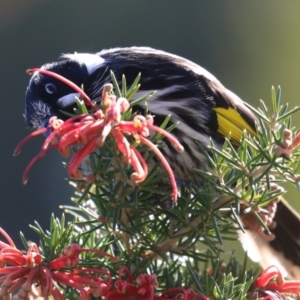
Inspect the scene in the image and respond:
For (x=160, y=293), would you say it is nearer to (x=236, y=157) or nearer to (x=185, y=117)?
(x=236, y=157)

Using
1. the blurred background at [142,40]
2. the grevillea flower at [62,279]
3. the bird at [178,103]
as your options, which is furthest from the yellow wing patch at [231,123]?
the blurred background at [142,40]

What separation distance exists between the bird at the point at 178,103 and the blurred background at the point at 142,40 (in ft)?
11.0

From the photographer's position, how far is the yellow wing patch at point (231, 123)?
1.93 metres

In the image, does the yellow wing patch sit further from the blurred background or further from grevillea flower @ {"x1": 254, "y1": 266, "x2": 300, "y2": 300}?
the blurred background

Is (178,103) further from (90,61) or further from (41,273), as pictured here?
(41,273)

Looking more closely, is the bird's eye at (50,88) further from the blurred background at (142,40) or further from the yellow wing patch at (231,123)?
the blurred background at (142,40)

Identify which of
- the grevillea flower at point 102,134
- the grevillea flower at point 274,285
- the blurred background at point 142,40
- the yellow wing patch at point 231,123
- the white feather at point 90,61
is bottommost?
the blurred background at point 142,40

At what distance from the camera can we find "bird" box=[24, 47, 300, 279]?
6.18 feet

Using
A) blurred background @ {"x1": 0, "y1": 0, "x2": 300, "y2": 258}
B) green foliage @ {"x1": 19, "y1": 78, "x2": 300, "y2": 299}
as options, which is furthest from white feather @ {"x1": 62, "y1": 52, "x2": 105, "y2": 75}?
blurred background @ {"x1": 0, "y1": 0, "x2": 300, "y2": 258}

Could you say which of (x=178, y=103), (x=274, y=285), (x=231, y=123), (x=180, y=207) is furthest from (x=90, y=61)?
(x=274, y=285)

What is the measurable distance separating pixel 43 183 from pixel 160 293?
165 inches

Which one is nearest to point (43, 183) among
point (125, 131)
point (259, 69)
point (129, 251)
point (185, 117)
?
point (259, 69)

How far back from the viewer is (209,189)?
1404mm

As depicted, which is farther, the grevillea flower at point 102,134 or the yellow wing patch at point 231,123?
the yellow wing patch at point 231,123
